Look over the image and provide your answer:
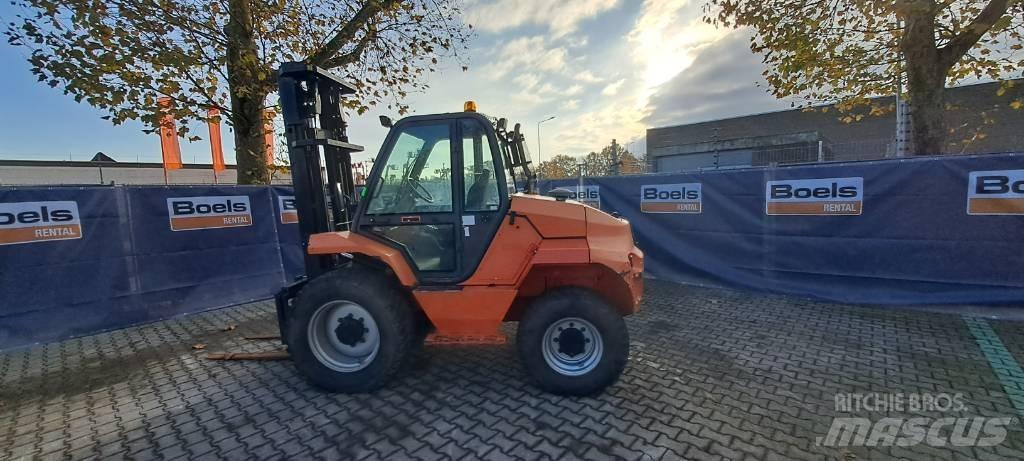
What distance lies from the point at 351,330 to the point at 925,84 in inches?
371

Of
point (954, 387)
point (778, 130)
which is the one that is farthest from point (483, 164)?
point (778, 130)

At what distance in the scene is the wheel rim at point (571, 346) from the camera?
3.49 meters

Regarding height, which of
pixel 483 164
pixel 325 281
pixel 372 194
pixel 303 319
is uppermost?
pixel 483 164

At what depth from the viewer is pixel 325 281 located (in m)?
3.64

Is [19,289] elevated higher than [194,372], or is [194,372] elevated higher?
[19,289]

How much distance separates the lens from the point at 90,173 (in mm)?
29000

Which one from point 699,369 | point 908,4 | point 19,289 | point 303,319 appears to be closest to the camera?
point 303,319

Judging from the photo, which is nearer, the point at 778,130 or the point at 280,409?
the point at 280,409

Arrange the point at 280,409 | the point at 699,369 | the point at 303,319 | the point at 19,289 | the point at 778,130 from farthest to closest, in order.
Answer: the point at 778,130 → the point at 19,289 → the point at 699,369 → the point at 303,319 → the point at 280,409

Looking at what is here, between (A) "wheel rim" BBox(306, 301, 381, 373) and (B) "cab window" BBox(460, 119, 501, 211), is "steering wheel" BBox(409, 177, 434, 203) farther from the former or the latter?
(A) "wheel rim" BBox(306, 301, 381, 373)

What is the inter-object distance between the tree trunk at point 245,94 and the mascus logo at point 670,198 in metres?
7.72

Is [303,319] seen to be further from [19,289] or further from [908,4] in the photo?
[908,4]

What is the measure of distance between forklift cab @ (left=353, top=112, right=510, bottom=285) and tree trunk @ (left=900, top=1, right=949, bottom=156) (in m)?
7.41

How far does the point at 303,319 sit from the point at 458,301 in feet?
4.71
